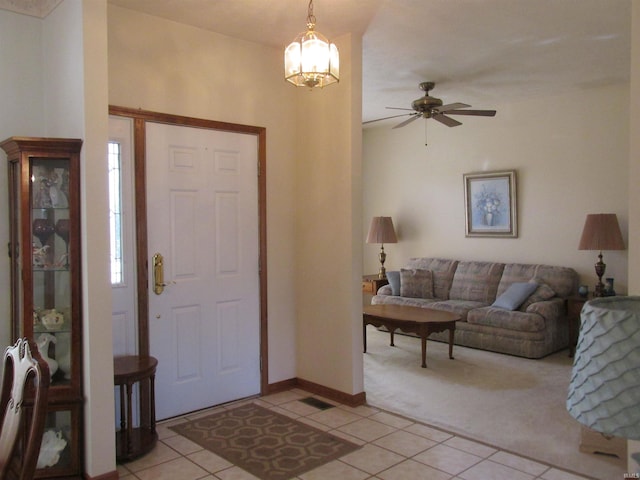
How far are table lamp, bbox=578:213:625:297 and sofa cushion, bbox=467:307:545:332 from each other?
71 cm

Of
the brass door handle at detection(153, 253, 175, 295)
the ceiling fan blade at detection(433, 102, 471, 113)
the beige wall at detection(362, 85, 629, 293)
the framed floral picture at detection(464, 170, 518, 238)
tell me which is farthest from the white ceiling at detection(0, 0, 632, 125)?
the brass door handle at detection(153, 253, 175, 295)

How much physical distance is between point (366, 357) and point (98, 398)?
10.9 ft

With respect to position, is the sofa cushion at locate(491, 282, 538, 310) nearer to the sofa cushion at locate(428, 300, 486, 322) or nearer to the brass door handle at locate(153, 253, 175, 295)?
the sofa cushion at locate(428, 300, 486, 322)

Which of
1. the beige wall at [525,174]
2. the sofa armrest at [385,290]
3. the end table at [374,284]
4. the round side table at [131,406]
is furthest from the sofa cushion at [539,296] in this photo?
the round side table at [131,406]

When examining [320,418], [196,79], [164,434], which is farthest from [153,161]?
[320,418]

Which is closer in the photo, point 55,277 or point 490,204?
point 55,277

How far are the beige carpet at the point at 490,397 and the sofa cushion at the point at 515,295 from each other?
1.90ft

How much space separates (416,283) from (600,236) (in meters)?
2.27

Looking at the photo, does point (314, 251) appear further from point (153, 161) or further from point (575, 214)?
A: point (575, 214)

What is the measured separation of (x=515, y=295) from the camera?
19.1 ft

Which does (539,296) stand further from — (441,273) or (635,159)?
(635,159)

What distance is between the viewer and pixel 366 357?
220 inches

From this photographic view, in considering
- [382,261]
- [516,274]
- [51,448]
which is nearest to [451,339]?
[516,274]

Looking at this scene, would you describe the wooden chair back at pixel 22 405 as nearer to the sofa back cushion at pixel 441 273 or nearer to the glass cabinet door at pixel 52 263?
the glass cabinet door at pixel 52 263
